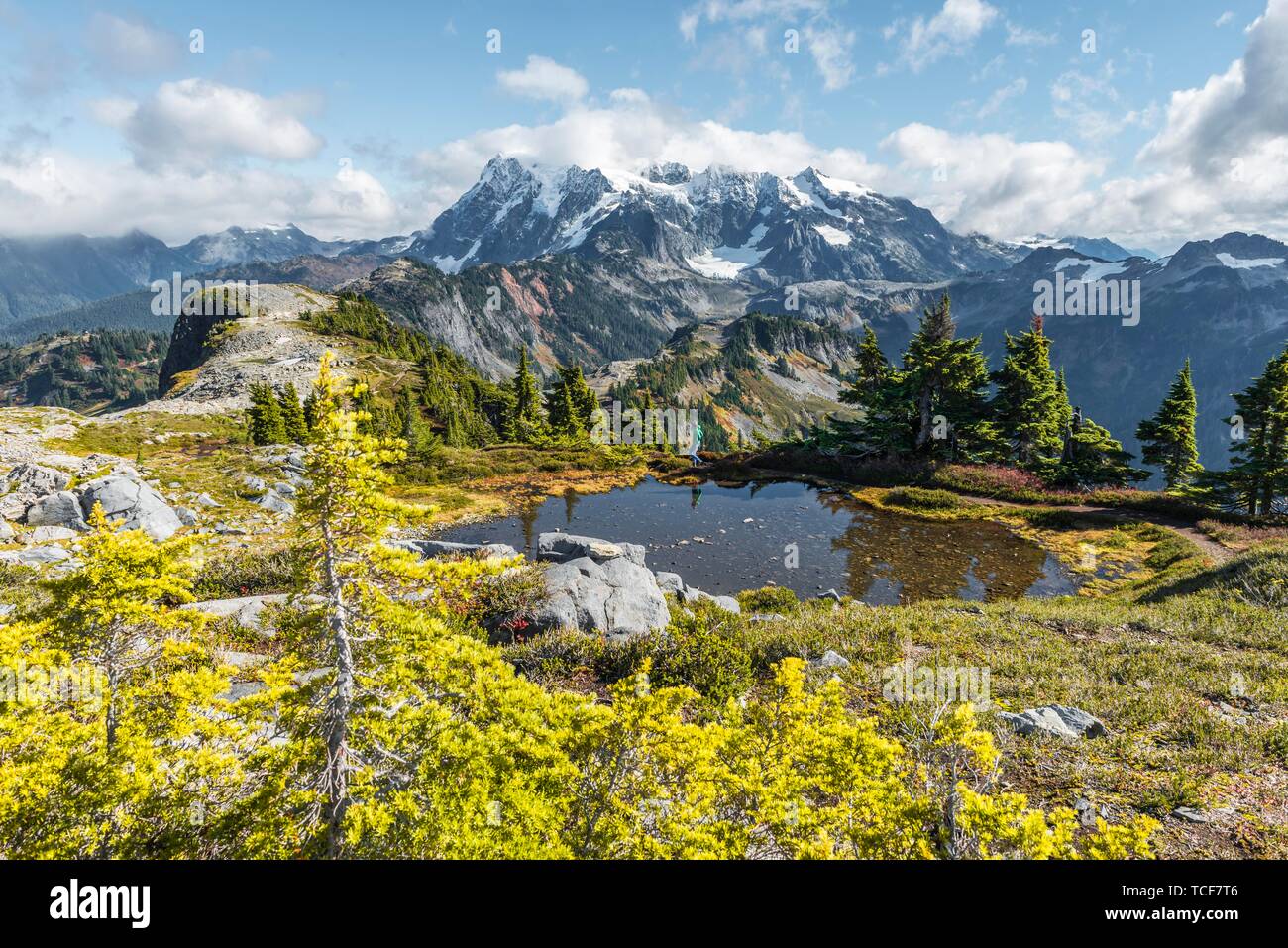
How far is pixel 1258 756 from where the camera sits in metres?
8.34

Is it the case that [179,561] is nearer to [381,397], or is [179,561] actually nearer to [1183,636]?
[1183,636]

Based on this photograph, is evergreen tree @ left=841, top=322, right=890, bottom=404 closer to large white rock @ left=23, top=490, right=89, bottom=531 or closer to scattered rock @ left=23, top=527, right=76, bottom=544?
scattered rock @ left=23, top=527, right=76, bottom=544

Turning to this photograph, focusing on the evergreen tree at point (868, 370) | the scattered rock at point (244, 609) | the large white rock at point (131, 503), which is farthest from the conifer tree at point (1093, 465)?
the large white rock at point (131, 503)

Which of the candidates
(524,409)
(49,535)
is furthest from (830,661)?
(524,409)

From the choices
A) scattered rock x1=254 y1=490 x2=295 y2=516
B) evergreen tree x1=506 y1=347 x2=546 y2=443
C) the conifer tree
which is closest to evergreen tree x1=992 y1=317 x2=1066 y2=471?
the conifer tree

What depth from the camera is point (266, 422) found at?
4738 cm

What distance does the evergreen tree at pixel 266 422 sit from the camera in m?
47.2

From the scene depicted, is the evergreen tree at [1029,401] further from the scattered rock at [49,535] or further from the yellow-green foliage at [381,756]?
the scattered rock at [49,535]

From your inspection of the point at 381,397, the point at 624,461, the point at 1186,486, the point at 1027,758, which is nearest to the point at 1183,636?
the point at 1027,758

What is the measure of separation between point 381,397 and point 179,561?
2590 inches

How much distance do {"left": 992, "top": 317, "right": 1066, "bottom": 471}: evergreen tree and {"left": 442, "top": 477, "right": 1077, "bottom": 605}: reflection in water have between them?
1239 centimetres

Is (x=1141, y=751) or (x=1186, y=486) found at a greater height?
(x=1186, y=486)

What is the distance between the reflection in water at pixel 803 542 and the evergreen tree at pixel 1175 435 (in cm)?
1931
